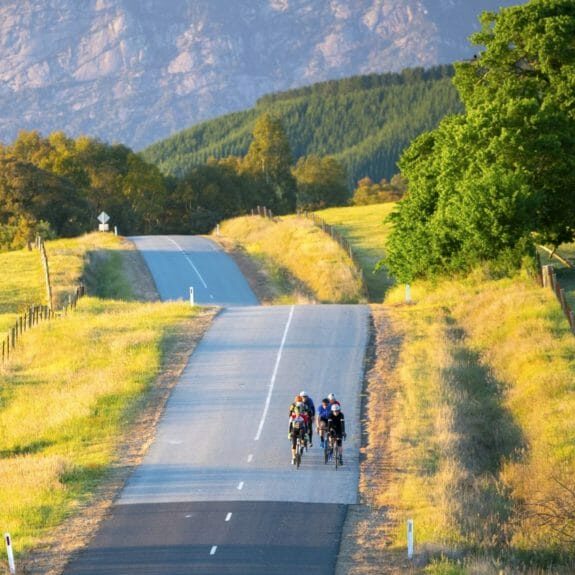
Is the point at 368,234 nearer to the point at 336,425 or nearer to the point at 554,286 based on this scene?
the point at 554,286

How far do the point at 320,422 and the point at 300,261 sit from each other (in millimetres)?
38375

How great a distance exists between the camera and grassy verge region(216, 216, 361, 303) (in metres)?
57.0

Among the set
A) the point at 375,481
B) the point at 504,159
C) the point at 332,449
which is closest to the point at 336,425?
the point at 332,449

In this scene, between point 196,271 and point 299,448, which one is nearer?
point 299,448

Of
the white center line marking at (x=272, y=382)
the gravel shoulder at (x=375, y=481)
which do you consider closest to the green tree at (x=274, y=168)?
the white center line marking at (x=272, y=382)

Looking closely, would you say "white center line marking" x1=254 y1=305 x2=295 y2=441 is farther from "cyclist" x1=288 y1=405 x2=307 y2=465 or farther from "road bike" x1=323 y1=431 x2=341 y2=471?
"road bike" x1=323 y1=431 x2=341 y2=471

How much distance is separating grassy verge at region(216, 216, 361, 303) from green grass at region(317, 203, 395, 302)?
1503mm

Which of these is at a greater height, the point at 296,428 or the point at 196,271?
the point at 296,428

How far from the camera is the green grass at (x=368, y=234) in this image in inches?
2429

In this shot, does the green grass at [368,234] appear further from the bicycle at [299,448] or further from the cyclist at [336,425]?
the cyclist at [336,425]

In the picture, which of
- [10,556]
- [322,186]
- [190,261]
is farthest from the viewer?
[322,186]

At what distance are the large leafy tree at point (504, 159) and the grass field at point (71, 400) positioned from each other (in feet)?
34.5

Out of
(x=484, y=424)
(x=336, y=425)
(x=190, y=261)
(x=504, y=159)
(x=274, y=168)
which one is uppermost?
(x=504, y=159)

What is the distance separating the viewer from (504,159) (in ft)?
156
